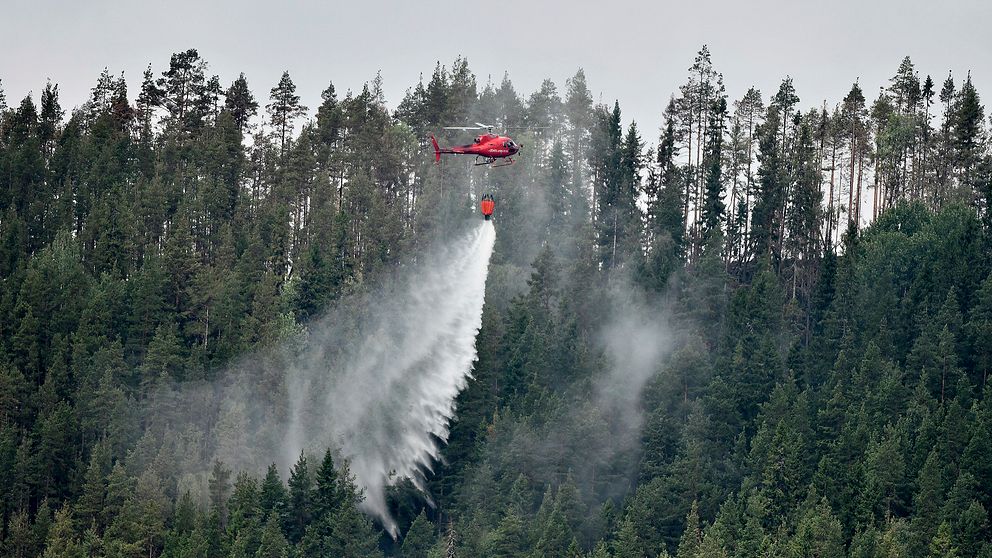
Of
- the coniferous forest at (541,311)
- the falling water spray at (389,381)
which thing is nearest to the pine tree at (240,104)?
the coniferous forest at (541,311)

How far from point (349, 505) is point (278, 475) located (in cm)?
650

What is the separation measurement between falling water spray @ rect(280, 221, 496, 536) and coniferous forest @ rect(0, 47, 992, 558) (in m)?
1.40

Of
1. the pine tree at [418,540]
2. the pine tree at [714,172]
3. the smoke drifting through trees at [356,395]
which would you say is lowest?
the pine tree at [418,540]

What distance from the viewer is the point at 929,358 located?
305 ft

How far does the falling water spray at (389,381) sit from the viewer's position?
10006cm

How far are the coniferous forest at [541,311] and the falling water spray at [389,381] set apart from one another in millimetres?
1399

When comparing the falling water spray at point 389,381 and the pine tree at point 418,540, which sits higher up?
the falling water spray at point 389,381

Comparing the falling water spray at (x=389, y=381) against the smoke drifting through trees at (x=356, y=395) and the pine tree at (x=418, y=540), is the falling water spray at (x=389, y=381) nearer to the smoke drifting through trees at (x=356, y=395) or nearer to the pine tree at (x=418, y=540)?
the smoke drifting through trees at (x=356, y=395)

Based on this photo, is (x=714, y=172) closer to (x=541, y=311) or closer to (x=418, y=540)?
(x=541, y=311)

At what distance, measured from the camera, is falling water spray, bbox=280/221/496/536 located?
328 feet

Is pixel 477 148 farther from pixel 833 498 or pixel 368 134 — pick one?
pixel 368 134

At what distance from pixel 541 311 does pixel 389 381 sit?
11.5 metres

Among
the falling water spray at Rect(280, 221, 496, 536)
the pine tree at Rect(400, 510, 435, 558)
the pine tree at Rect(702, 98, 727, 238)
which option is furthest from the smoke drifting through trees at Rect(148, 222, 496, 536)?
the pine tree at Rect(702, 98, 727, 238)

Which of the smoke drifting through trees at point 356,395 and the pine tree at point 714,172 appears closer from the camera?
the smoke drifting through trees at point 356,395
